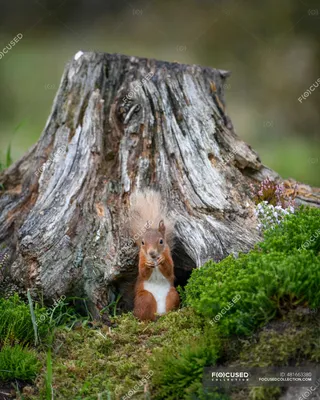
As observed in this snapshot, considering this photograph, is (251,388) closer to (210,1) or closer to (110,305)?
(110,305)

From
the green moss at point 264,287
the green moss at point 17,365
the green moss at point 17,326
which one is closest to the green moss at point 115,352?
the green moss at point 17,365

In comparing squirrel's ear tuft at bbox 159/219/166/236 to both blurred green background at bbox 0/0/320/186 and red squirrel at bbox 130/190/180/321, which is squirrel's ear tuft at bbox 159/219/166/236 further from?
blurred green background at bbox 0/0/320/186

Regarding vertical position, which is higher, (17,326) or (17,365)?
(17,326)

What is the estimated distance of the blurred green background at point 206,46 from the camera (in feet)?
50.2

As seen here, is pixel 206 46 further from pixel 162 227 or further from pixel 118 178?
pixel 162 227

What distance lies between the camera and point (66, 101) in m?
7.15

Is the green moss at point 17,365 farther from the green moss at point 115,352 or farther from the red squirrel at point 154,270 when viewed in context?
the red squirrel at point 154,270

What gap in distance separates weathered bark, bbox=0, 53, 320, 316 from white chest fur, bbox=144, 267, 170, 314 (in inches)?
13.2

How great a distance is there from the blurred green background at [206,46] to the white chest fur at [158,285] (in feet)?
30.4

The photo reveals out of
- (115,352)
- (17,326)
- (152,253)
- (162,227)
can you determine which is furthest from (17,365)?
(162,227)

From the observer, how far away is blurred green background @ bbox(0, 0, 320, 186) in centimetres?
1529

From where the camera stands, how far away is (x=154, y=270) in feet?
19.7

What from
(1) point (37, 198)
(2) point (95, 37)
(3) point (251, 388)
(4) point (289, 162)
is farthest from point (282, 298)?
(2) point (95, 37)

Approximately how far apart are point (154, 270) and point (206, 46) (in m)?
11.2
